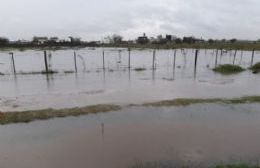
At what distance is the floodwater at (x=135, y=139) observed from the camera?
6551mm

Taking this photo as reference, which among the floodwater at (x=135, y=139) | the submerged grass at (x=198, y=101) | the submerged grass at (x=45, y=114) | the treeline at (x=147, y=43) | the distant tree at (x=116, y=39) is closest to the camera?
the floodwater at (x=135, y=139)

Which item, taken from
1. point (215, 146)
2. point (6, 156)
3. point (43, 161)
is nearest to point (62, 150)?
point (43, 161)

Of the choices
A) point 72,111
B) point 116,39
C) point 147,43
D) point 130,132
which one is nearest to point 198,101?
point 130,132

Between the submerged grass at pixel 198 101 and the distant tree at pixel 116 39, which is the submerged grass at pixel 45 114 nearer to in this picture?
the submerged grass at pixel 198 101

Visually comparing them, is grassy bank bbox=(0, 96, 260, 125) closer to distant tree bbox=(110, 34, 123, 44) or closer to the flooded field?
the flooded field

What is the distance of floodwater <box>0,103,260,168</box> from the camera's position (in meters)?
6.55

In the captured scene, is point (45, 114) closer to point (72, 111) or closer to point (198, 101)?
point (72, 111)

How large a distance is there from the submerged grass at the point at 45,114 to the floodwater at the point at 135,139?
1.48 feet

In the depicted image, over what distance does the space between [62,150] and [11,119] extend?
371cm

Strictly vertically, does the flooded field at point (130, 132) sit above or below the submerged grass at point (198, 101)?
below

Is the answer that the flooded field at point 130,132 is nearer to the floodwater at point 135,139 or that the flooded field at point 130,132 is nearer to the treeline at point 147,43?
the floodwater at point 135,139

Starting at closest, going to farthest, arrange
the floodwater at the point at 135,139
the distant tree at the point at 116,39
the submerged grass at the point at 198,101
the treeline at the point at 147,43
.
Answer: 1. the floodwater at the point at 135,139
2. the submerged grass at the point at 198,101
3. the treeline at the point at 147,43
4. the distant tree at the point at 116,39

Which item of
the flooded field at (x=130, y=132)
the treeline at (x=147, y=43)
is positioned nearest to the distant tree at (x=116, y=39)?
the treeline at (x=147, y=43)

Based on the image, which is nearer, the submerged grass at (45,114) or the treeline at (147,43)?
the submerged grass at (45,114)
